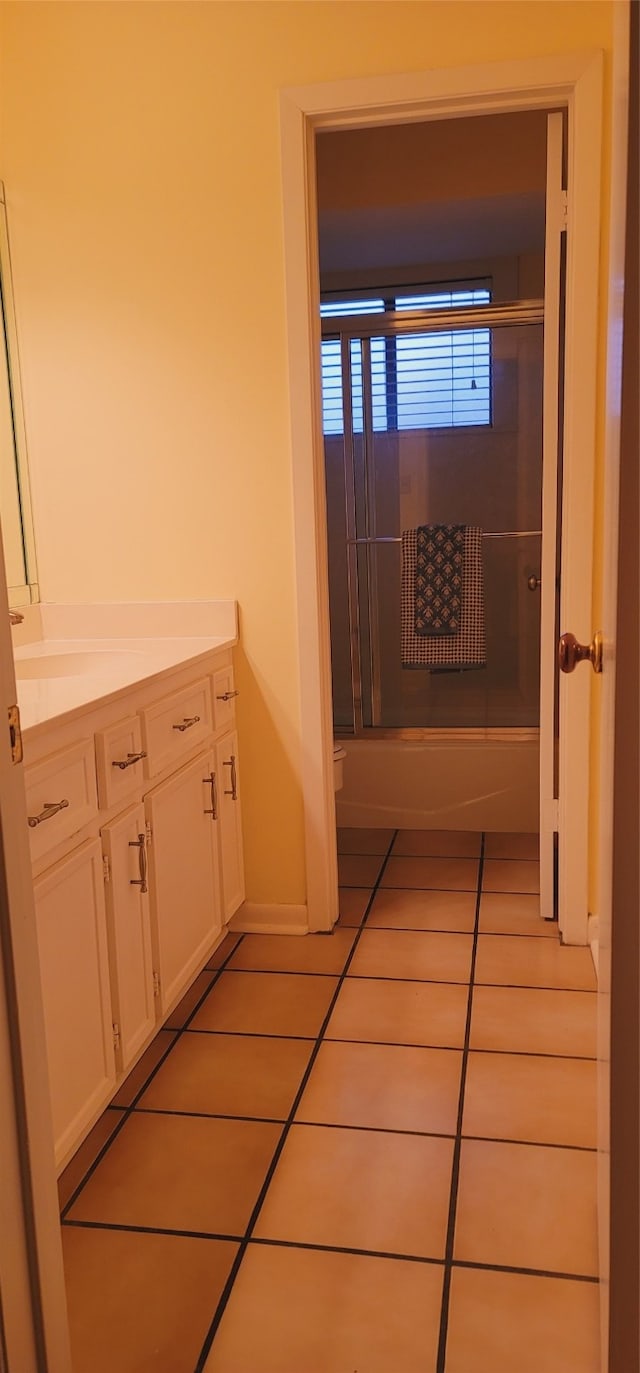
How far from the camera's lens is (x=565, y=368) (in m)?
2.60

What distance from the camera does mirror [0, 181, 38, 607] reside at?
8.89 feet

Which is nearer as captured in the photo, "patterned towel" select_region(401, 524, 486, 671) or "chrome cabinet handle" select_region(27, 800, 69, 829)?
"chrome cabinet handle" select_region(27, 800, 69, 829)

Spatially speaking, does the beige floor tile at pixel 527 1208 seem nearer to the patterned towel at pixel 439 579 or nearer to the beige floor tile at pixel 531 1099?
the beige floor tile at pixel 531 1099

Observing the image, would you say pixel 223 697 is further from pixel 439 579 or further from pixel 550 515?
pixel 439 579

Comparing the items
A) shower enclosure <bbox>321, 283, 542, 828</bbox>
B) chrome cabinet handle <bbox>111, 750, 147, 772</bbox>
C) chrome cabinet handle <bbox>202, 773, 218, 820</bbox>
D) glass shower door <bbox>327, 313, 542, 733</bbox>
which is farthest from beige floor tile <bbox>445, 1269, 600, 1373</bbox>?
glass shower door <bbox>327, 313, 542, 733</bbox>

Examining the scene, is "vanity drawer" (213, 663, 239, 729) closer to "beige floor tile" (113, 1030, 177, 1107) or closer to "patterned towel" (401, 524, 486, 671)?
"beige floor tile" (113, 1030, 177, 1107)

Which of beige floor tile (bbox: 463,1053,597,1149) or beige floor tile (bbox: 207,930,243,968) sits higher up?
beige floor tile (bbox: 463,1053,597,1149)

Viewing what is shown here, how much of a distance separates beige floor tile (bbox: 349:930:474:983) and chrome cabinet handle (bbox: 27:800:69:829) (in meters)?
1.17

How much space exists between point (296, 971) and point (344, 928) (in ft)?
1.02

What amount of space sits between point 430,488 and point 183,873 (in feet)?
7.58

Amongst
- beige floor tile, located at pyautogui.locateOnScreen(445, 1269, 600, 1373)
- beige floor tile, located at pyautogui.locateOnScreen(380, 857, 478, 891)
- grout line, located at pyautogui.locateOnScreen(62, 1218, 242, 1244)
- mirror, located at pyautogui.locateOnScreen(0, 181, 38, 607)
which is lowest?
beige floor tile, located at pyautogui.locateOnScreen(380, 857, 478, 891)

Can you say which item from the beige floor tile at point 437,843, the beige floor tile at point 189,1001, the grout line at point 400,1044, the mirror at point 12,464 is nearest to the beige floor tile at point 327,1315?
the grout line at point 400,1044

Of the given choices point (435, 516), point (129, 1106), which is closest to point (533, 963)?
point (129, 1106)

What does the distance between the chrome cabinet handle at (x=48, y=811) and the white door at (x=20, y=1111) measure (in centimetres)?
53
